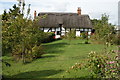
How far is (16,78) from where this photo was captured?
27.1 feet

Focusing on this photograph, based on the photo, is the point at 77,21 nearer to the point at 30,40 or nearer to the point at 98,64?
the point at 30,40

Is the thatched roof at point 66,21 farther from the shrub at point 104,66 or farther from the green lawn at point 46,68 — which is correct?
the shrub at point 104,66

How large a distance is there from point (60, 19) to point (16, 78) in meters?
36.0

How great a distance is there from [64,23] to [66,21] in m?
1.04

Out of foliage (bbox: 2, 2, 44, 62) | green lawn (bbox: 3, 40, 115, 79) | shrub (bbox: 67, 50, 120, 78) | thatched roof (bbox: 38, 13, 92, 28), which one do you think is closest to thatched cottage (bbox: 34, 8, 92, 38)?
thatched roof (bbox: 38, 13, 92, 28)

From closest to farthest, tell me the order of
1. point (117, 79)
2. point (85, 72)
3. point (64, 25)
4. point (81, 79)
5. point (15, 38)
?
point (117, 79), point (81, 79), point (85, 72), point (15, 38), point (64, 25)

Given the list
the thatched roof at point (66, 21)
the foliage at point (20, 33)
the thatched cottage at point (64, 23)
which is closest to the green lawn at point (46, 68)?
the foliage at point (20, 33)

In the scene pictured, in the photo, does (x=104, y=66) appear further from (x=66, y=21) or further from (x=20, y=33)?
(x=66, y=21)

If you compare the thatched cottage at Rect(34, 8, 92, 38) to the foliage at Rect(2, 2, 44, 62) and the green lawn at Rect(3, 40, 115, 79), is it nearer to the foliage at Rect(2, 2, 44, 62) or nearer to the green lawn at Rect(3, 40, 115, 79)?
the foliage at Rect(2, 2, 44, 62)

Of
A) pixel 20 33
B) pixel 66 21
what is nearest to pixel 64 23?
pixel 66 21

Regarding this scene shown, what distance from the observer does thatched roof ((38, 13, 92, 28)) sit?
4187 centimetres

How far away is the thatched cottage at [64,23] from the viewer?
4150 cm

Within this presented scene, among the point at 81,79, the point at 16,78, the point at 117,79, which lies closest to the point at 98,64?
the point at 117,79

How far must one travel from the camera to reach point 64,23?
139 ft
